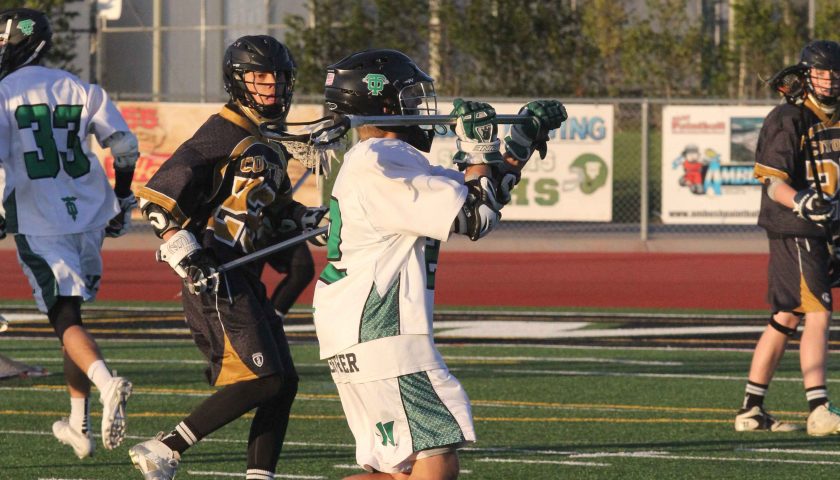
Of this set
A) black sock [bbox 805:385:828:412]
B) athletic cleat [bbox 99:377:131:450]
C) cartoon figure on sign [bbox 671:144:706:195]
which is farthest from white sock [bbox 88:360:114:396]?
cartoon figure on sign [bbox 671:144:706:195]

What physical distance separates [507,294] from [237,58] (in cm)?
1003

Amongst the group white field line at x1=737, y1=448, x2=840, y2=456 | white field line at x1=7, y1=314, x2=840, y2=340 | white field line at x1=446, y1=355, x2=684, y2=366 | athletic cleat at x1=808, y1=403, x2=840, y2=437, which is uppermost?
athletic cleat at x1=808, y1=403, x2=840, y2=437

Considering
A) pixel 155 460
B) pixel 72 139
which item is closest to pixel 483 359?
pixel 72 139

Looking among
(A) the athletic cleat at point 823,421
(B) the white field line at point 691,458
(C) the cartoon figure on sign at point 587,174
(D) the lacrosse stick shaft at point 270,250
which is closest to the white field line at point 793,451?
(B) the white field line at point 691,458

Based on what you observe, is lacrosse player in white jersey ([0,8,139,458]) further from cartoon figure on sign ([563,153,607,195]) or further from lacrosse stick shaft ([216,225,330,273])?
cartoon figure on sign ([563,153,607,195])

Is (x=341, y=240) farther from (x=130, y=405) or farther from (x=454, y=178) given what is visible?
(x=130, y=405)

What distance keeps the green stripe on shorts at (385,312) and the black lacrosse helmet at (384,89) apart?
0.49 meters

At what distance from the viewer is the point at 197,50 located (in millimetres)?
29312

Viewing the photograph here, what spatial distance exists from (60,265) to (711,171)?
39.9ft

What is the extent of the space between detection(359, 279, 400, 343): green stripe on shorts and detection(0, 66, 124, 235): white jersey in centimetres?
290

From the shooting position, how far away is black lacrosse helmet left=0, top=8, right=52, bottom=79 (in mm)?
7355

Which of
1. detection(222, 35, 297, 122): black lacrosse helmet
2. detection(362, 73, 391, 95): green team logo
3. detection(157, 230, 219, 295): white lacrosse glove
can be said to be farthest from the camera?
detection(222, 35, 297, 122): black lacrosse helmet

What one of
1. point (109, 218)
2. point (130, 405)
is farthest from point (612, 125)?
point (109, 218)

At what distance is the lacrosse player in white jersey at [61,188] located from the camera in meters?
7.09
